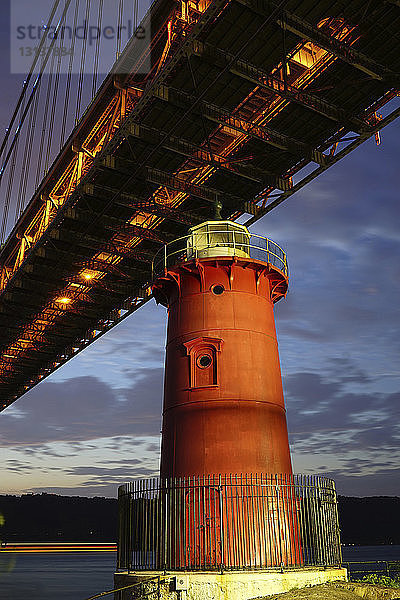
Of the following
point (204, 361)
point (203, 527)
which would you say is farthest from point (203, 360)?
point (203, 527)

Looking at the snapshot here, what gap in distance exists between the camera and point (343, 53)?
61.2 feet

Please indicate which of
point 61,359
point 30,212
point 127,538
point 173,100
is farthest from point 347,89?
point 61,359

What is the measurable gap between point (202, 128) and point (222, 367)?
10.1m

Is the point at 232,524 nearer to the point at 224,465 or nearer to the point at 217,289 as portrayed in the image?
the point at 224,465

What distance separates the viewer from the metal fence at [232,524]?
15539mm

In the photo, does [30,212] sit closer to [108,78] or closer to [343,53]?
[108,78]

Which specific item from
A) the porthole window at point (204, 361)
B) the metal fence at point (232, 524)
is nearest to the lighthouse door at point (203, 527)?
the metal fence at point (232, 524)

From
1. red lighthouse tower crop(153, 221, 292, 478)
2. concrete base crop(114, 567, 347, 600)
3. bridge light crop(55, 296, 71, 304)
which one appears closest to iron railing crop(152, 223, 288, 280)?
red lighthouse tower crop(153, 221, 292, 478)

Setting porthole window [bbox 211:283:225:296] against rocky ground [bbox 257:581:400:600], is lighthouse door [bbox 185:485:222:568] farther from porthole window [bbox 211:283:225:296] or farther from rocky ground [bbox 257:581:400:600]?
porthole window [bbox 211:283:225:296]

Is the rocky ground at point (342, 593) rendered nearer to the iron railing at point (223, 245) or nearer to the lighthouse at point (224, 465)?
the lighthouse at point (224, 465)

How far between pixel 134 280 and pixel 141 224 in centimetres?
688

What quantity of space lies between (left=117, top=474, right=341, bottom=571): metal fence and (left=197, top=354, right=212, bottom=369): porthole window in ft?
10.1

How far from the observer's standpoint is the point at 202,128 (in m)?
23.4

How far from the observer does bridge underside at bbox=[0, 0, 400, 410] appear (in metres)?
18.3
